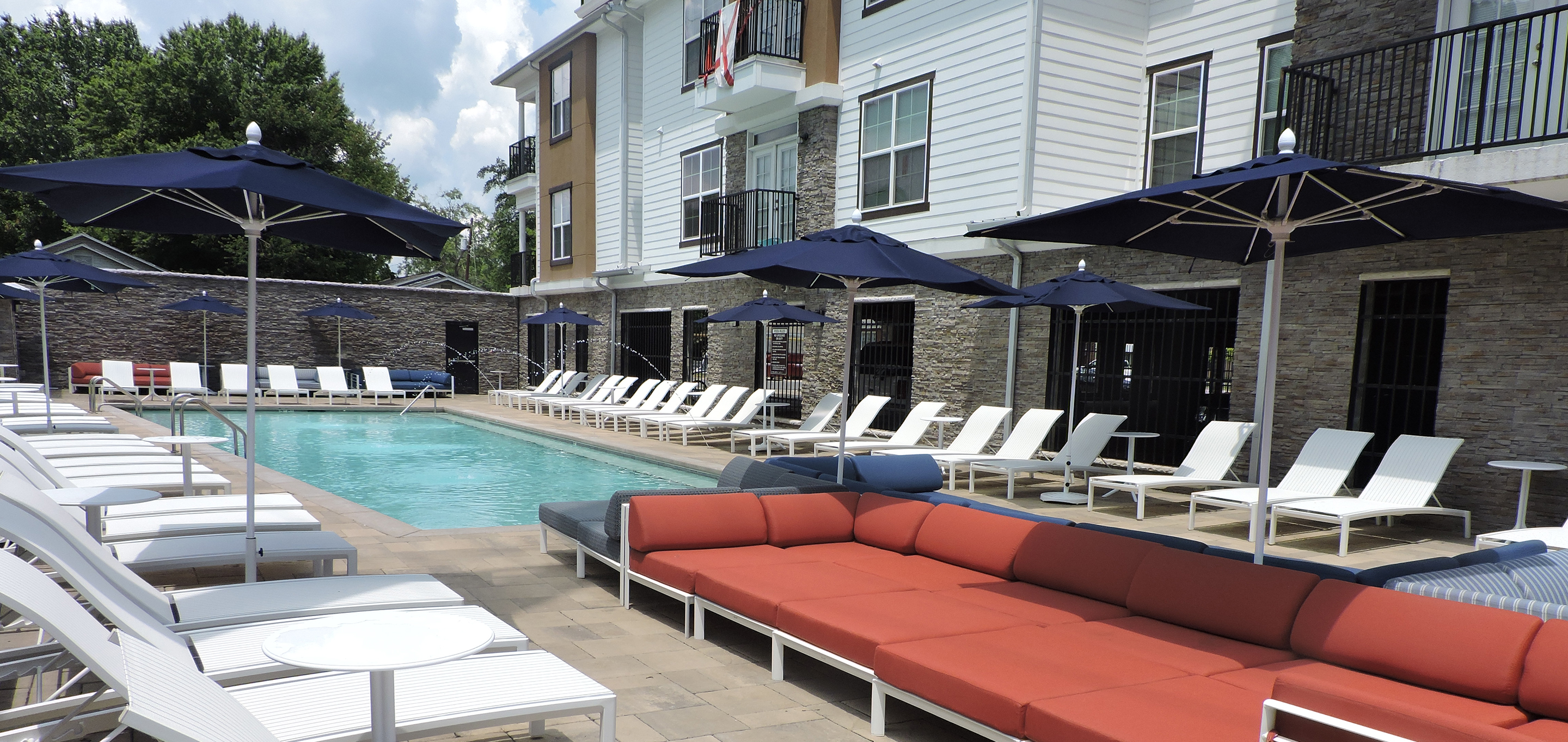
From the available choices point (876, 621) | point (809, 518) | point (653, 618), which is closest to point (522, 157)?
point (809, 518)

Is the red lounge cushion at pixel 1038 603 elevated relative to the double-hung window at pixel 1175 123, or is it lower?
lower

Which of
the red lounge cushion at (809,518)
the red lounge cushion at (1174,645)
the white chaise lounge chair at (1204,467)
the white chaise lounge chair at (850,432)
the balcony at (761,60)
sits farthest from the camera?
the balcony at (761,60)

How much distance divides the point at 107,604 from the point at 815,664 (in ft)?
9.21

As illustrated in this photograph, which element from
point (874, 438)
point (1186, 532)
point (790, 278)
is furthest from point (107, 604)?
point (874, 438)

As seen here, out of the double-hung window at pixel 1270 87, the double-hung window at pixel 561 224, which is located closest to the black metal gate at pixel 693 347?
the double-hung window at pixel 561 224

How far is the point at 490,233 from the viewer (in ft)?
158

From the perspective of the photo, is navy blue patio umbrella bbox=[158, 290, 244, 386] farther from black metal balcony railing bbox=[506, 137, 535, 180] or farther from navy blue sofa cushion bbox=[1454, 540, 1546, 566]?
navy blue sofa cushion bbox=[1454, 540, 1546, 566]

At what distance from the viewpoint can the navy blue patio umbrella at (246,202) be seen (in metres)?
3.87

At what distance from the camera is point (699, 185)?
17.9 metres

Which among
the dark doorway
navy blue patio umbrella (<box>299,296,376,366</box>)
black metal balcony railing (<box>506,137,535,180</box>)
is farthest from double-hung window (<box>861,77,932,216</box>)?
the dark doorway

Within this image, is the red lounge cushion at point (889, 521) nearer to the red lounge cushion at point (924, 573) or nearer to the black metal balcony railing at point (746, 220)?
the red lounge cushion at point (924, 573)

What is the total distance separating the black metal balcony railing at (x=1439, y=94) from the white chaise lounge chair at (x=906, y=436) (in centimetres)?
492

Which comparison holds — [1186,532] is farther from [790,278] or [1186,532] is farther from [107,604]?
[107,604]

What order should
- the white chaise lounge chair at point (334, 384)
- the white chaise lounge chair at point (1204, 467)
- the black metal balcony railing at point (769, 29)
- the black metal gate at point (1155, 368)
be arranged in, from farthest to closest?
the white chaise lounge chair at point (334, 384) → the black metal balcony railing at point (769, 29) → the black metal gate at point (1155, 368) → the white chaise lounge chair at point (1204, 467)
